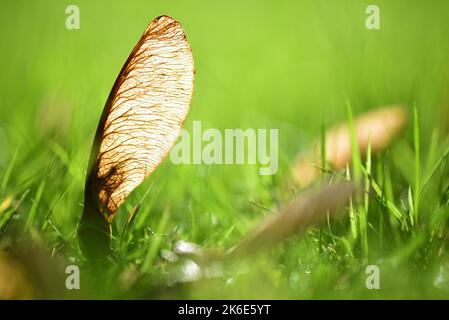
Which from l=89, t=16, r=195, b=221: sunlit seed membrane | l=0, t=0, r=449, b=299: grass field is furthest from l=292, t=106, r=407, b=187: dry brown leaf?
l=89, t=16, r=195, b=221: sunlit seed membrane

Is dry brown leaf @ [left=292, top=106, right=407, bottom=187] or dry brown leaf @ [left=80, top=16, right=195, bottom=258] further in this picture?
dry brown leaf @ [left=292, top=106, right=407, bottom=187]

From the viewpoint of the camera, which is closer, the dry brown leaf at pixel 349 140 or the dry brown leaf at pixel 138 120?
the dry brown leaf at pixel 138 120

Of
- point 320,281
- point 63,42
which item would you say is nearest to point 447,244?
point 320,281

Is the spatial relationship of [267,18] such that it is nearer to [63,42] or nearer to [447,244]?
[63,42]

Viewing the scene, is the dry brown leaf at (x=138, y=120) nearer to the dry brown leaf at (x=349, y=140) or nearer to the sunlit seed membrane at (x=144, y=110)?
the sunlit seed membrane at (x=144, y=110)

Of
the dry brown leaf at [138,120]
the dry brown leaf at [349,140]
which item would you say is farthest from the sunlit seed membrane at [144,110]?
the dry brown leaf at [349,140]

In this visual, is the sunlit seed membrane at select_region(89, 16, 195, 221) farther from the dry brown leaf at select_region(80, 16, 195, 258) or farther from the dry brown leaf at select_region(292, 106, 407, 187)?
the dry brown leaf at select_region(292, 106, 407, 187)
